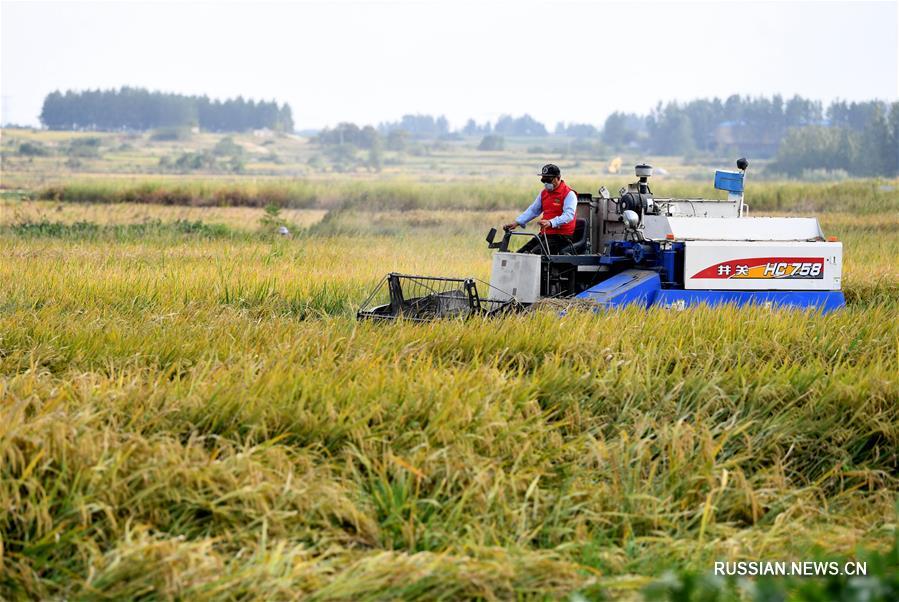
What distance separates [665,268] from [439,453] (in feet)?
18.8

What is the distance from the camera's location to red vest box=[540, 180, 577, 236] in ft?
38.8

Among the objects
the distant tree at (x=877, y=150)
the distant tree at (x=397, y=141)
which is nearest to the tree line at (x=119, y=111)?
the distant tree at (x=397, y=141)

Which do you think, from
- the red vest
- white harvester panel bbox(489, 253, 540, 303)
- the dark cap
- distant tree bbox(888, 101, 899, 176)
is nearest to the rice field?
white harvester panel bbox(489, 253, 540, 303)

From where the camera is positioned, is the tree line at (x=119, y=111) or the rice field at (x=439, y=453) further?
the tree line at (x=119, y=111)

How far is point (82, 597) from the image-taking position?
465 centimetres

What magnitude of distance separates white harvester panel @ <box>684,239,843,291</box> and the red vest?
1.40 meters

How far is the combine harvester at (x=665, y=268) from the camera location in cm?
1094

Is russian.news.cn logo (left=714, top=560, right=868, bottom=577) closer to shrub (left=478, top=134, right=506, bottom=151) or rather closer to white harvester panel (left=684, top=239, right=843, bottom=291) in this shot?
white harvester panel (left=684, top=239, right=843, bottom=291)

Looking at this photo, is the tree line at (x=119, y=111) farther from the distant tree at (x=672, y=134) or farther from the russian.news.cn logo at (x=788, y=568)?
the russian.news.cn logo at (x=788, y=568)

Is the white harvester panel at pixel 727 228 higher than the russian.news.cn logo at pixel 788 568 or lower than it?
higher

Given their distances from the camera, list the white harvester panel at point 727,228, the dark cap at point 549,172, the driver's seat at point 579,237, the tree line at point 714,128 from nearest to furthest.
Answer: the white harvester panel at point 727,228
the dark cap at point 549,172
the driver's seat at point 579,237
the tree line at point 714,128

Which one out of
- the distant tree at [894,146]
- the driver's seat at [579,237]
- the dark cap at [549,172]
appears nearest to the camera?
the dark cap at [549,172]

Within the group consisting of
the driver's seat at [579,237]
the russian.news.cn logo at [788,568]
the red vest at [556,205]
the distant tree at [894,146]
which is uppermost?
the distant tree at [894,146]

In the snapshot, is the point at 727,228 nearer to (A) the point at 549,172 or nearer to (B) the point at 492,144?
(A) the point at 549,172
